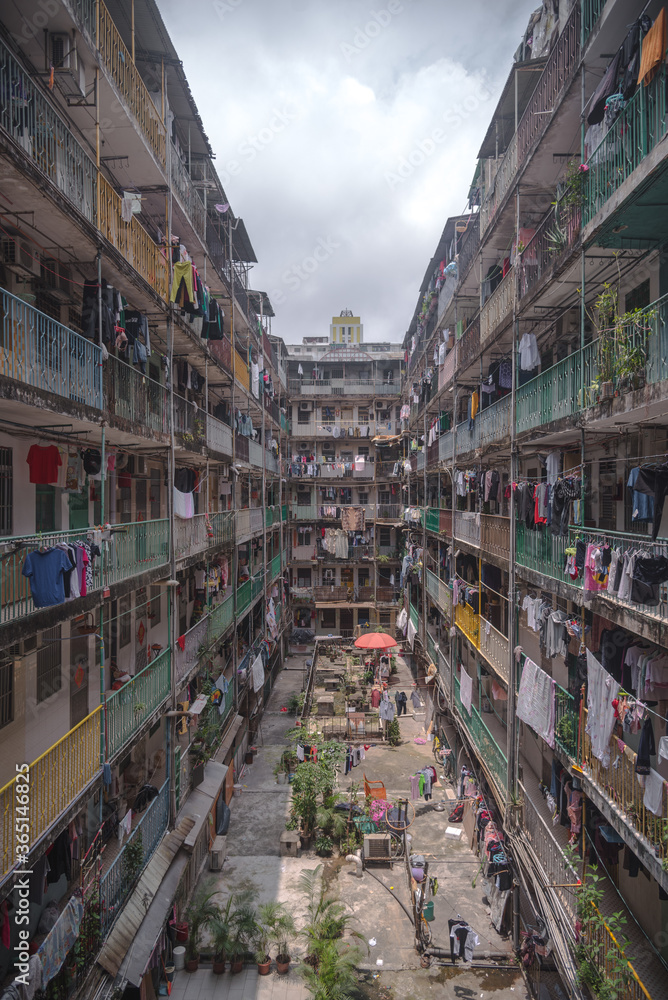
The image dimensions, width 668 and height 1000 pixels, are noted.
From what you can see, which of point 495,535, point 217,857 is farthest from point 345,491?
point 217,857

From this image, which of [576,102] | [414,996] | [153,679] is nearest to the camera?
[576,102]

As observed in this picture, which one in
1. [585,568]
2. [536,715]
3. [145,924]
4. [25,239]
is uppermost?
[25,239]

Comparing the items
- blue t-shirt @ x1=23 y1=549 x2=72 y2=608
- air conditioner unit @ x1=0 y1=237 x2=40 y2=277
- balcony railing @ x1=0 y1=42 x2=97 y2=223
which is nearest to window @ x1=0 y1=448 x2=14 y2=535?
blue t-shirt @ x1=23 y1=549 x2=72 y2=608

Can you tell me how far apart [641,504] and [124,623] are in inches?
442

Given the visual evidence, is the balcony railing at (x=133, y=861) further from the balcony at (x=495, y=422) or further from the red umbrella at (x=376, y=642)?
the red umbrella at (x=376, y=642)

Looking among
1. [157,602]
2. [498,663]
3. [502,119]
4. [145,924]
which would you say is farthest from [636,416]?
[157,602]

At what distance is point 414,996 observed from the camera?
10.4 m

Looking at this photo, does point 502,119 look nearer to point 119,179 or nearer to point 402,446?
point 119,179

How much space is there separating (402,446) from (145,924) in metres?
29.8

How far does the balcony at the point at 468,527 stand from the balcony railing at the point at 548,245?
632cm

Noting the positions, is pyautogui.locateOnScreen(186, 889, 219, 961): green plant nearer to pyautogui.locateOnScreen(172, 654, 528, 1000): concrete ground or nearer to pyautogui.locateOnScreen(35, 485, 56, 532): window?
pyautogui.locateOnScreen(172, 654, 528, 1000): concrete ground

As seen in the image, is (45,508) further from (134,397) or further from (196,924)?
(196,924)

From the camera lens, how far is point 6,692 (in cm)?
889

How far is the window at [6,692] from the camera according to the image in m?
8.77
